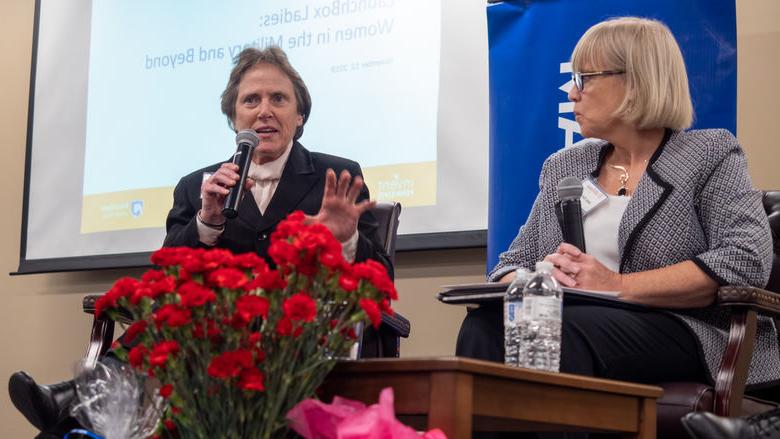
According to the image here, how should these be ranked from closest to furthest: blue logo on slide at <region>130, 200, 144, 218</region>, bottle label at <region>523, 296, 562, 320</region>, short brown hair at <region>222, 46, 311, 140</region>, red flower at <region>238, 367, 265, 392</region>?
red flower at <region>238, 367, 265, 392</region>, bottle label at <region>523, 296, 562, 320</region>, short brown hair at <region>222, 46, 311, 140</region>, blue logo on slide at <region>130, 200, 144, 218</region>

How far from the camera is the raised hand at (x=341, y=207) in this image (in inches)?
77.7

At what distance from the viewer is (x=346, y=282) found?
144 centimetres

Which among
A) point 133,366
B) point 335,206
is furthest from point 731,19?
point 133,366

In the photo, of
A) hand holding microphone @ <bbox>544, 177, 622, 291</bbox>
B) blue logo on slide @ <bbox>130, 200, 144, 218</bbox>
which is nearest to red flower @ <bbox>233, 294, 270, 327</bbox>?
hand holding microphone @ <bbox>544, 177, 622, 291</bbox>

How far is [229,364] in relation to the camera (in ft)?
4.49

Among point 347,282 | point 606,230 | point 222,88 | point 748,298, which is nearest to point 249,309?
point 347,282

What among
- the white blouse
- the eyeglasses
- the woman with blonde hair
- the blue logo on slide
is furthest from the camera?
the blue logo on slide

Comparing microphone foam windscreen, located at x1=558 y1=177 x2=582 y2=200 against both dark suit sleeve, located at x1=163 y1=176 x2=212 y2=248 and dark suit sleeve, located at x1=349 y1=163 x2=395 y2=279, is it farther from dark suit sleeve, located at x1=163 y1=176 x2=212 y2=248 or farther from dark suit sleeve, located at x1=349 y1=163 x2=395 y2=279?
dark suit sleeve, located at x1=163 y1=176 x2=212 y2=248

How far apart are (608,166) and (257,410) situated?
144cm

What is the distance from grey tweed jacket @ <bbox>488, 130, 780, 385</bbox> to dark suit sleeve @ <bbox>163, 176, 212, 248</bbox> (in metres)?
0.78

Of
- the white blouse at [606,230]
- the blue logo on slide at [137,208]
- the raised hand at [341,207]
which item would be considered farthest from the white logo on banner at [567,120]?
the blue logo on slide at [137,208]

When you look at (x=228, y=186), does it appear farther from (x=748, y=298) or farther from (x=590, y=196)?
(x=748, y=298)

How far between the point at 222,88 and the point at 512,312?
8.07 ft

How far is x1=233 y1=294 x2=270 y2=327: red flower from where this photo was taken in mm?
1377
